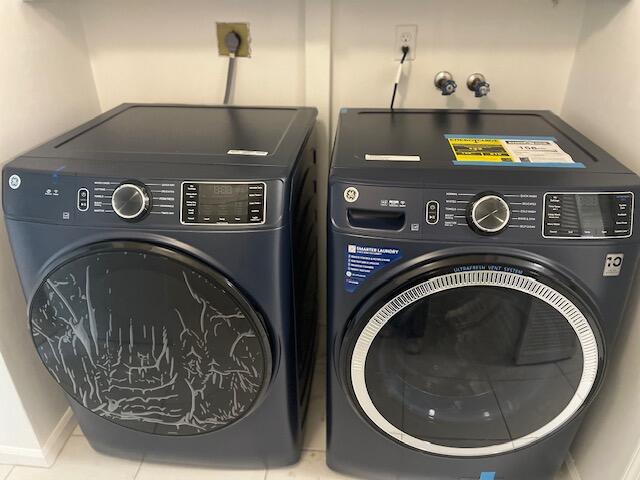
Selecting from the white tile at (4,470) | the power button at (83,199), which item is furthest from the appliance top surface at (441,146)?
the white tile at (4,470)

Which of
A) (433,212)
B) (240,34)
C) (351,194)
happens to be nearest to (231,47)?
(240,34)

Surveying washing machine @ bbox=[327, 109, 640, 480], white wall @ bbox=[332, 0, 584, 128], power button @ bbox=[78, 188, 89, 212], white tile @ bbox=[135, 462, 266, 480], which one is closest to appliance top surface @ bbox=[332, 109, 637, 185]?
washing machine @ bbox=[327, 109, 640, 480]

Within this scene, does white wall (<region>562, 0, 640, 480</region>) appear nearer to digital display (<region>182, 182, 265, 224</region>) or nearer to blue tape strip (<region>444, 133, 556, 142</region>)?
blue tape strip (<region>444, 133, 556, 142</region>)

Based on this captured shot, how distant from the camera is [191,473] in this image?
1.38m

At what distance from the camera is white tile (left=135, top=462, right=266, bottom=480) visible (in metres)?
1.36

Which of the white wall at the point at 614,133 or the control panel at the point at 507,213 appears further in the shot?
the white wall at the point at 614,133

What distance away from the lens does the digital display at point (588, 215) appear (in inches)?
36.0

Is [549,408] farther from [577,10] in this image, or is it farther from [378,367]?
[577,10]

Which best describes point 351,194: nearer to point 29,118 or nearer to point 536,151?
point 536,151

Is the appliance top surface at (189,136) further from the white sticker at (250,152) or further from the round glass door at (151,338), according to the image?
the round glass door at (151,338)

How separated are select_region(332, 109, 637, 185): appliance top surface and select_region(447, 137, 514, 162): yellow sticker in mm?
21

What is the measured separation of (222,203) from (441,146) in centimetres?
49

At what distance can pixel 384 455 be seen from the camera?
1241 mm

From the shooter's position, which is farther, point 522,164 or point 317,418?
point 317,418
